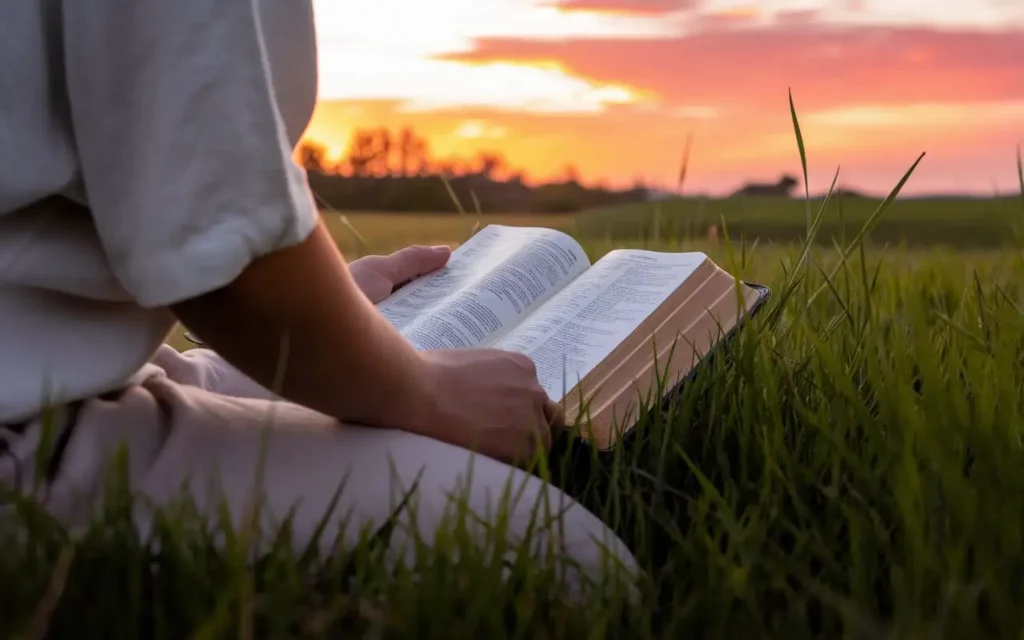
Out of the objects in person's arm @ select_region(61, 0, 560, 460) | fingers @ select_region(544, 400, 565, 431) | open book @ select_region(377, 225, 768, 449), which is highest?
person's arm @ select_region(61, 0, 560, 460)

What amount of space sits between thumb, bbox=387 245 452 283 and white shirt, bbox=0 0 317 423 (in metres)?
0.78

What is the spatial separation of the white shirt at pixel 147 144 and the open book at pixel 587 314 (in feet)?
1.62

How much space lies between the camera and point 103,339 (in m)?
0.88

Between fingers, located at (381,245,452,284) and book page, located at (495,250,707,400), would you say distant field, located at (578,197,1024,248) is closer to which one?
book page, located at (495,250,707,400)

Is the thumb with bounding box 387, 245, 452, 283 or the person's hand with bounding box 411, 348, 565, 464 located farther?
the thumb with bounding box 387, 245, 452, 283

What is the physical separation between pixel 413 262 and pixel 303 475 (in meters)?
0.75

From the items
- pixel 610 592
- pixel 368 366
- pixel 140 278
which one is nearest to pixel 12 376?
pixel 140 278

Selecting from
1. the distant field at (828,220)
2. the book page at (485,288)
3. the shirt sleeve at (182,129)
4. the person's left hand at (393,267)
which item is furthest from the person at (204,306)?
the distant field at (828,220)

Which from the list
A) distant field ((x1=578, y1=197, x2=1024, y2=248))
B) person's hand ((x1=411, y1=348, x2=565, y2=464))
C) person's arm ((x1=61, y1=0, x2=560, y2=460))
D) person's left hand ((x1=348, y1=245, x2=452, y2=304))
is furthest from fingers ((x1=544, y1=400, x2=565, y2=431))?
distant field ((x1=578, y1=197, x2=1024, y2=248))

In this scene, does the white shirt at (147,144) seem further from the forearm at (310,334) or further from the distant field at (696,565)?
the distant field at (696,565)

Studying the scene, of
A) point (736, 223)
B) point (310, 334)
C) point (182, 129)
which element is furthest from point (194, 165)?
point (736, 223)

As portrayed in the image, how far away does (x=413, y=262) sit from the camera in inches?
64.4

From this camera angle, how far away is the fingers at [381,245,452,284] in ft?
5.28

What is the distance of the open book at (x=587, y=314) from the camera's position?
3.99 ft
